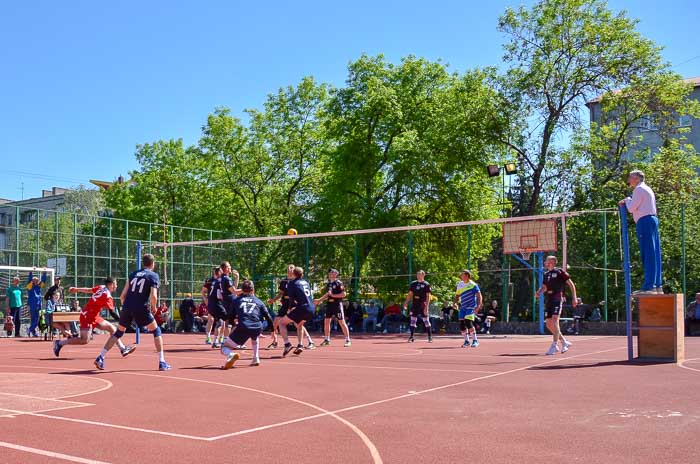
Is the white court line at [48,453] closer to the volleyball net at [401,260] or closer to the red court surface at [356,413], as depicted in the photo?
the red court surface at [356,413]

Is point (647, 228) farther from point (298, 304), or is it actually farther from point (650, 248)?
point (298, 304)

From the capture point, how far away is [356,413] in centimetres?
827

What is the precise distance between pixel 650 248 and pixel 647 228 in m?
0.37

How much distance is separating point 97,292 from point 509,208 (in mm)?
33926

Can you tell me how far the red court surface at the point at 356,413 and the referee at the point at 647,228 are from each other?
164 centimetres

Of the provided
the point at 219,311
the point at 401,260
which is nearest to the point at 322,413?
the point at 219,311

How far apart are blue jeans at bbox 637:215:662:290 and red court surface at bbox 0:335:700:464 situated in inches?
63.4

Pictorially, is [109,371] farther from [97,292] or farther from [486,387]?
[486,387]

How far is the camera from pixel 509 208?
4588 cm

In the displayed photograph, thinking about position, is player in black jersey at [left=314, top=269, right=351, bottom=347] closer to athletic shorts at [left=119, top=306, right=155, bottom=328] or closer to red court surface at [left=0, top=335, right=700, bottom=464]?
red court surface at [left=0, top=335, right=700, bottom=464]

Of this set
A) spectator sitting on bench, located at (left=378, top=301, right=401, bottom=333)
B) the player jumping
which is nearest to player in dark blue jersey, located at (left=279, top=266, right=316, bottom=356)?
the player jumping

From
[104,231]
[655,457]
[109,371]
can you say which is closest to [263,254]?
[104,231]

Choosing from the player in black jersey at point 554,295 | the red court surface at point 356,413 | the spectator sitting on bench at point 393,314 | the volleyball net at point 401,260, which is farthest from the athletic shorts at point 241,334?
the spectator sitting on bench at point 393,314

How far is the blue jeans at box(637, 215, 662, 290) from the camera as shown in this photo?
13562 mm
